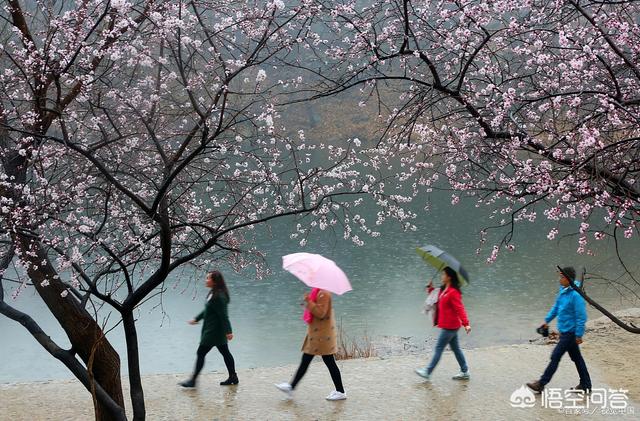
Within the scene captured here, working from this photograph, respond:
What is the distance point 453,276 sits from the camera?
22.3ft

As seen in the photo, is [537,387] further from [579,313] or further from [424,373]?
[424,373]

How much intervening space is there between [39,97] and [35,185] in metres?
1.06

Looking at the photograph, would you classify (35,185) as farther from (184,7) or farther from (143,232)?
(184,7)

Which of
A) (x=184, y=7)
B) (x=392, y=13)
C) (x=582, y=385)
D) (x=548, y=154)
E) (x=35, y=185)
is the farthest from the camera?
(x=582, y=385)

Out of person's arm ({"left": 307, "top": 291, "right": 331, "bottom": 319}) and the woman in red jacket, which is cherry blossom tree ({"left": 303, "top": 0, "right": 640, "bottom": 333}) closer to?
the woman in red jacket

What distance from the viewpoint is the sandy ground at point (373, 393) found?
631 cm

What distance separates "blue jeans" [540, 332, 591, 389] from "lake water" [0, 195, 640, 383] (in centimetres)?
331

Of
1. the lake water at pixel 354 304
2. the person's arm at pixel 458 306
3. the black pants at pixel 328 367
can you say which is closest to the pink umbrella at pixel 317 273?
the black pants at pixel 328 367

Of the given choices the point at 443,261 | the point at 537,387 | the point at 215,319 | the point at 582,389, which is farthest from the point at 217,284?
the point at 582,389

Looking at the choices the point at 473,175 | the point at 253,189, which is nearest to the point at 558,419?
the point at 473,175

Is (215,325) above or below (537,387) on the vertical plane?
above

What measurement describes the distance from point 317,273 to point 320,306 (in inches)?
12.5

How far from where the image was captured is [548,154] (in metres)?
4.61

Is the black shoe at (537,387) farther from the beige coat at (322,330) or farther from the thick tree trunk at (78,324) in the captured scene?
the thick tree trunk at (78,324)
